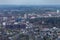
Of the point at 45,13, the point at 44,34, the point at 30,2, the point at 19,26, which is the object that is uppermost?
the point at 30,2

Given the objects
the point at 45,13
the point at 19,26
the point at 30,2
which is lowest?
the point at 19,26

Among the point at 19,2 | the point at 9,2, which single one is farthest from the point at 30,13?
the point at 9,2

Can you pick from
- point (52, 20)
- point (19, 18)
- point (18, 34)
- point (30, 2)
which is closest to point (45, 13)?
point (52, 20)

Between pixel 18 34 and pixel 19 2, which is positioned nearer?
pixel 18 34

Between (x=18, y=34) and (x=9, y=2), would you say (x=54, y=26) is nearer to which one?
(x=18, y=34)

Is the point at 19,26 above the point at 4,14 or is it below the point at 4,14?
below

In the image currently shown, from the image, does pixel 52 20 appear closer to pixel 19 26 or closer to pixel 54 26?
pixel 54 26
